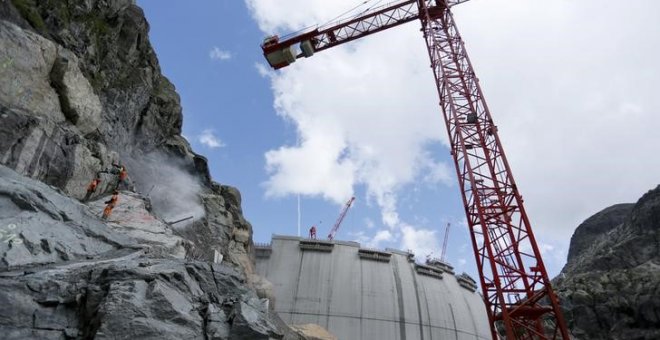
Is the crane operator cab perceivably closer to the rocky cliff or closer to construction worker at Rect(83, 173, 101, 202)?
the rocky cliff

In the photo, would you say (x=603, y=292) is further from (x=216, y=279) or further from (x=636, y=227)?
(x=216, y=279)

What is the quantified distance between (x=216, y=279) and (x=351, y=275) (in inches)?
1373

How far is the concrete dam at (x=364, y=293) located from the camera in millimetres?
43500

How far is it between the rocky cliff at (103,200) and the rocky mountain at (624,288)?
41904 millimetres

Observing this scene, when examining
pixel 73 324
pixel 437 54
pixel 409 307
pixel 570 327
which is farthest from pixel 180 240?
pixel 570 327

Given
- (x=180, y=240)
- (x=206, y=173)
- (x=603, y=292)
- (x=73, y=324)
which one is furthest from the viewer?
(x=603, y=292)

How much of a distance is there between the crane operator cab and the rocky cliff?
9.08 metres

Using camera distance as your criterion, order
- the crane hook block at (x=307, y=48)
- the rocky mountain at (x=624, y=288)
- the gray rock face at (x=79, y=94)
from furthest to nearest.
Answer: the rocky mountain at (x=624, y=288) → the crane hook block at (x=307, y=48) → the gray rock face at (x=79, y=94)

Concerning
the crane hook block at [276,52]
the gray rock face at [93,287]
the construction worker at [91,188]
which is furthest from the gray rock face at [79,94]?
the crane hook block at [276,52]

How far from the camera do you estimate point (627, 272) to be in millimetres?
58906

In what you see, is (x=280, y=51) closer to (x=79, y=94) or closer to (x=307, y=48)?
(x=307, y=48)

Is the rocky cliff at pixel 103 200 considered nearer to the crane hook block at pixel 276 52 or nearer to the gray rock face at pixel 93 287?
the gray rock face at pixel 93 287

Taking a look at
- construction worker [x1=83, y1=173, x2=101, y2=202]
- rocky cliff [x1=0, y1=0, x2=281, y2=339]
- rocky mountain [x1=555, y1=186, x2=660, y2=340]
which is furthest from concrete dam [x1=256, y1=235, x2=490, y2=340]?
construction worker [x1=83, y1=173, x2=101, y2=202]

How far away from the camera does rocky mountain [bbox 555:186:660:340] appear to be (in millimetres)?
51250
